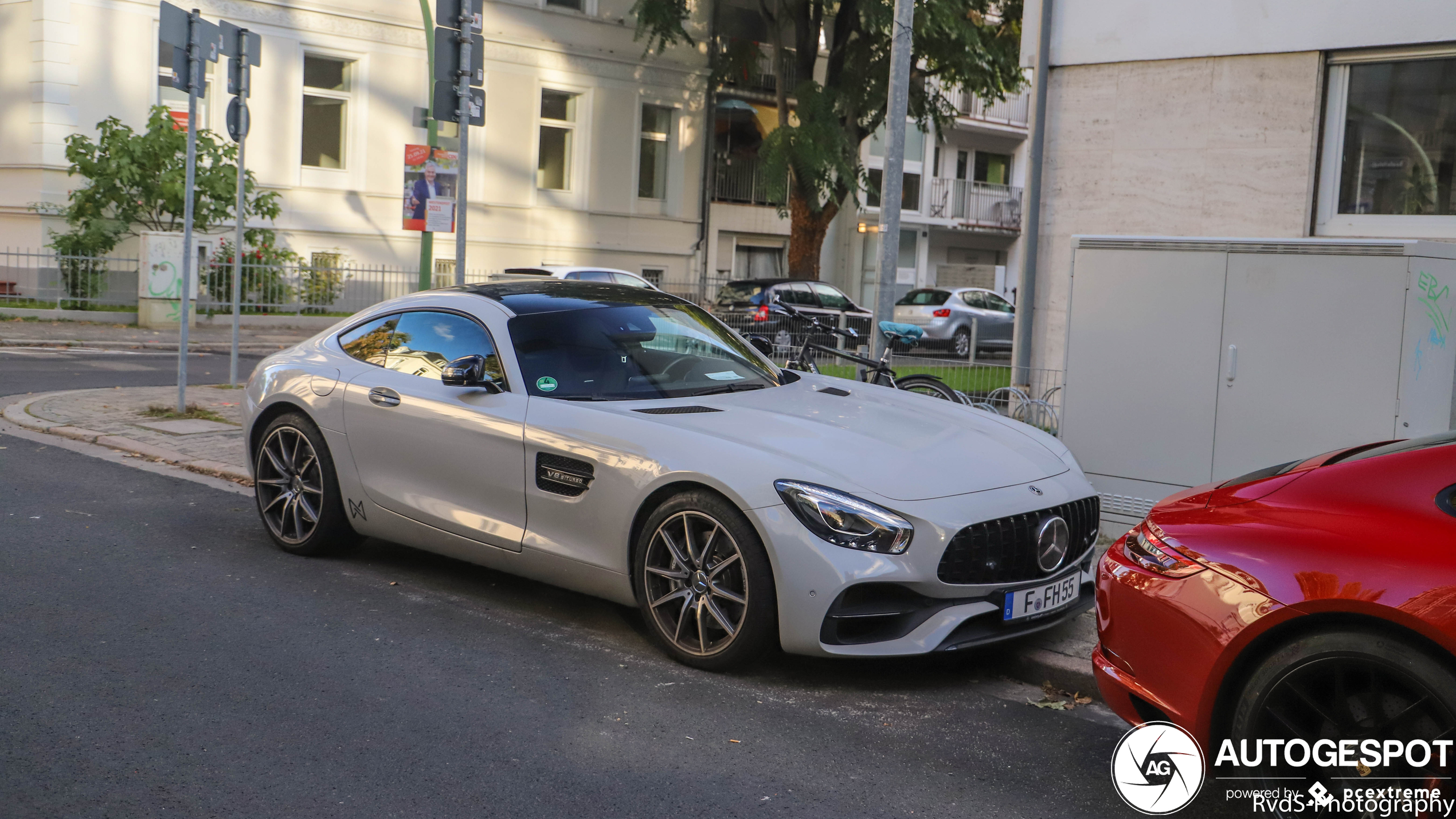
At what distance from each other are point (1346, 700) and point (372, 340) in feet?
16.3

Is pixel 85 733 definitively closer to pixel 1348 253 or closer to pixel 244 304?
pixel 1348 253

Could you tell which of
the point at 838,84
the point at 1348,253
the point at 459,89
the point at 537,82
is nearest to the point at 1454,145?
the point at 1348,253

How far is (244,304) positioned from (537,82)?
906 centimetres

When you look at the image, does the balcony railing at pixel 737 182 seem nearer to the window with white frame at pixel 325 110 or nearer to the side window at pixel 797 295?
the side window at pixel 797 295

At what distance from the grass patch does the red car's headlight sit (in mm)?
9106

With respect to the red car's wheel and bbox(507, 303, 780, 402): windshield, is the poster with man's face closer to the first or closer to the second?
bbox(507, 303, 780, 402): windshield

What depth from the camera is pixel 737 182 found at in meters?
34.9

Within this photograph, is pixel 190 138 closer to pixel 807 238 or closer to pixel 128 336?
pixel 128 336

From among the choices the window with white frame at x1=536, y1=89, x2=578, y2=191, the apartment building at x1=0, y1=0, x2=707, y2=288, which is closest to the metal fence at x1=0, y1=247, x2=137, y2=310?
the apartment building at x1=0, y1=0, x2=707, y2=288

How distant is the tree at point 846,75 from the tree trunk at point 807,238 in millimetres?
23

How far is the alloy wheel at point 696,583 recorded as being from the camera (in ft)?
16.3

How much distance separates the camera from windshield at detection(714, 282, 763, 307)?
84.6 feet

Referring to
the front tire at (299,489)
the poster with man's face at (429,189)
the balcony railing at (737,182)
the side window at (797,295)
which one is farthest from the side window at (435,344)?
the balcony railing at (737,182)

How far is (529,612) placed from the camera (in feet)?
19.5
